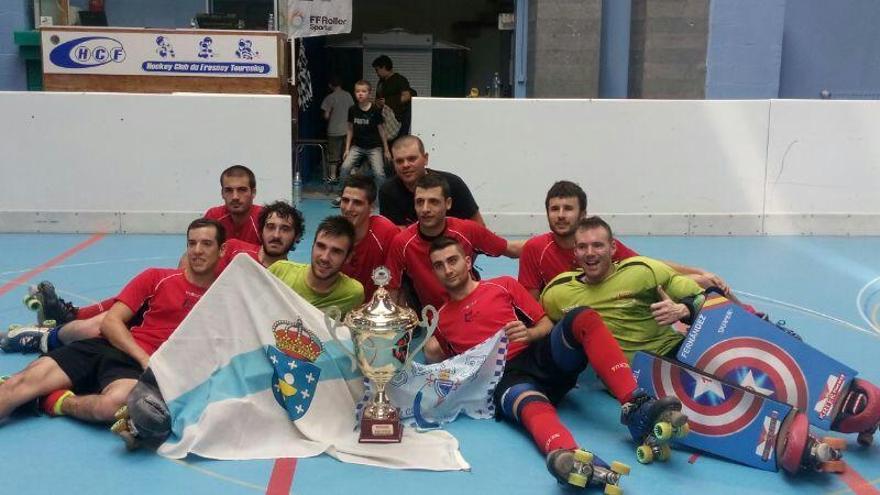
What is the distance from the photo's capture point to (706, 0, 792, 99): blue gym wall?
1418 centimetres

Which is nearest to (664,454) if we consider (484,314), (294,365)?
(484,314)

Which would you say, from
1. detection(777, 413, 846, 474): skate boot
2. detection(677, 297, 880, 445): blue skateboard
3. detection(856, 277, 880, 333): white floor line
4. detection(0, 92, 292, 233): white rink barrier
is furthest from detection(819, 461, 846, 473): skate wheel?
detection(0, 92, 292, 233): white rink barrier

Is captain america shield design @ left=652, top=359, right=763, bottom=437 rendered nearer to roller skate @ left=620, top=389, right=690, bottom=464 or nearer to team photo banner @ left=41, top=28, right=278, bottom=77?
roller skate @ left=620, top=389, right=690, bottom=464

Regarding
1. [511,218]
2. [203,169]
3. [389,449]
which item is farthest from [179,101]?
[389,449]

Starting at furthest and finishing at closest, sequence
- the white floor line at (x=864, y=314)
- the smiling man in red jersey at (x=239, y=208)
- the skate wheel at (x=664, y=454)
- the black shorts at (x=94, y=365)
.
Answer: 1. the white floor line at (x=864, y=314)
2. the smiling man in red jersey at (x=239, y=208)
3. the black shorts at (x=94, y=365)
4. the skate wheel at (x=664, y=454)

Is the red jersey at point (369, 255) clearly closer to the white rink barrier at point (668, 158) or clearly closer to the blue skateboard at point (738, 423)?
the blue skateboard at point (738, 423)

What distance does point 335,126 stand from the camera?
1457 cm

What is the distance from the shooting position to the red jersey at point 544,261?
5.19 m

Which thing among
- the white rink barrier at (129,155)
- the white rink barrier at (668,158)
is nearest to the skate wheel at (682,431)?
the white rink barrier at (668,158)

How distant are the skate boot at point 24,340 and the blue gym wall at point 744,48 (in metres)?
11.6

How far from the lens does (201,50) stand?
11.8 metres

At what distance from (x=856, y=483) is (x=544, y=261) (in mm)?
2024

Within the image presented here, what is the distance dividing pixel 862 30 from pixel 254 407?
13877 mm

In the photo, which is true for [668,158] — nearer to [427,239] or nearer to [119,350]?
[427,239]
